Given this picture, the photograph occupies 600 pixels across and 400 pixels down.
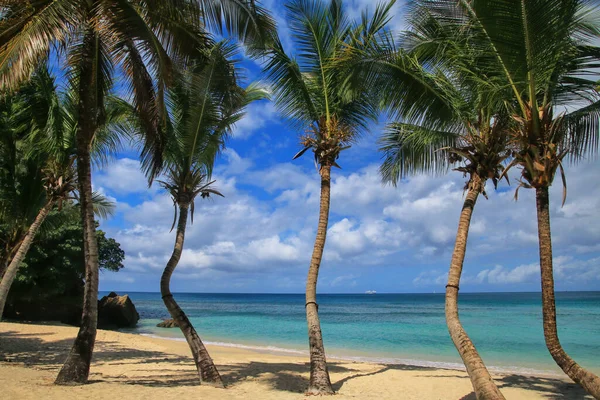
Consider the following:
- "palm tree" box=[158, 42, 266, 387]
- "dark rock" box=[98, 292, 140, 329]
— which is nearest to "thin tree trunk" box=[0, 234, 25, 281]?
"palm tree" box=[158, 42, 266, 387]

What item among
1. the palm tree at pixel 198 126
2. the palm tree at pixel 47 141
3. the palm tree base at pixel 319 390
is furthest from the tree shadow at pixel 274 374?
the palm tree at pixel 47 141

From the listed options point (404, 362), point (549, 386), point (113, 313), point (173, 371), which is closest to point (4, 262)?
point (173, 371)

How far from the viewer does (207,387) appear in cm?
790

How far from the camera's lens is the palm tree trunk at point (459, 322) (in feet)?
18.8

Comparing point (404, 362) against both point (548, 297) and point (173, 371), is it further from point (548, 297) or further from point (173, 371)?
point (548, 297)

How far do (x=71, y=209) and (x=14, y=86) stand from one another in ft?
41.7

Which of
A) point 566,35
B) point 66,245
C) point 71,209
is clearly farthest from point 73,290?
point 566,35

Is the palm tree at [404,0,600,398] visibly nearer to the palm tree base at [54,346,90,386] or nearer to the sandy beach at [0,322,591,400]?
the sandy beach at [0,322,591,400]

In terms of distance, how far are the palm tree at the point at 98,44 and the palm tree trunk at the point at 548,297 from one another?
18.5 ft

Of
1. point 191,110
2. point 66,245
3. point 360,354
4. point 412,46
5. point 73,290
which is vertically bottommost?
point 360,354

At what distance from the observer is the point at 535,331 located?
25781 mm

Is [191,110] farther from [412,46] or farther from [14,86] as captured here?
[412,46]

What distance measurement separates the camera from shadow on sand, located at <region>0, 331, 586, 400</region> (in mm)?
8656

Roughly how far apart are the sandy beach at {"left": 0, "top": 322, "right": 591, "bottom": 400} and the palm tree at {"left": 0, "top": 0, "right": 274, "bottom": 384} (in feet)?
3.11
